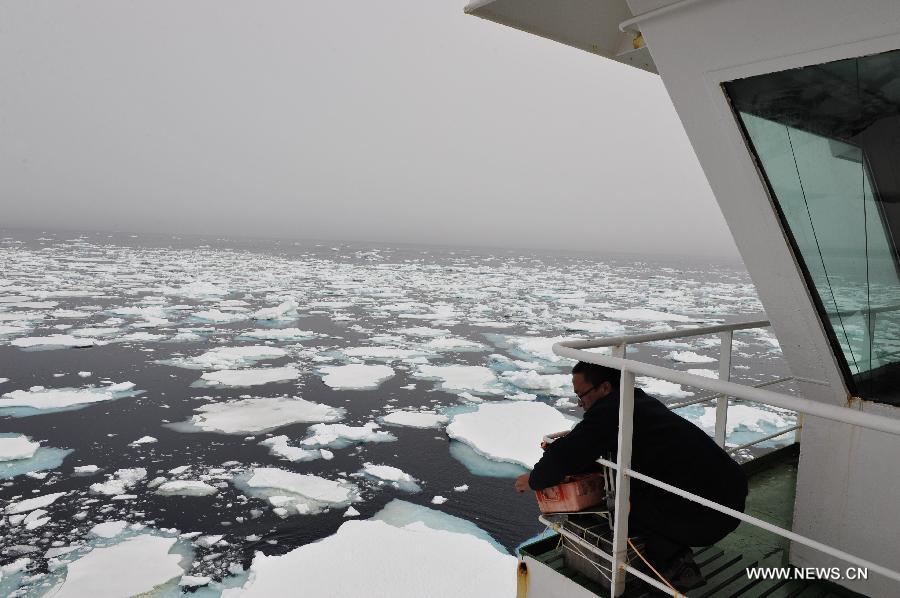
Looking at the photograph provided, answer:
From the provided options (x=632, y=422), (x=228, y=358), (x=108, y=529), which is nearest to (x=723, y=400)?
(x=632, y=422)

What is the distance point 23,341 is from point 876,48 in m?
14.9

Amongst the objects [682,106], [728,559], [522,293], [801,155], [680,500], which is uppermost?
[682,106]

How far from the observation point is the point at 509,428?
7.48m

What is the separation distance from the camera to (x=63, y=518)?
4.75 m

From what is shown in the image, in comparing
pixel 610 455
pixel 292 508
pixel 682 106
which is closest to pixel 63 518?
pixel 292 508

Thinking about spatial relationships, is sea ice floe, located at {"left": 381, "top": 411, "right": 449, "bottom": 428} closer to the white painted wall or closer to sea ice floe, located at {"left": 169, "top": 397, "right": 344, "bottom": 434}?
sea ice floe, located at {"left": 169, "top": 397, "right": 344, "bottom": 434}

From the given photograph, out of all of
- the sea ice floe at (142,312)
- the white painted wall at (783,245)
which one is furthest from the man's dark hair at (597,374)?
the sea ice floe at (142,312)

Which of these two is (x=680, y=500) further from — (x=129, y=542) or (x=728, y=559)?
(x=129, y=542)

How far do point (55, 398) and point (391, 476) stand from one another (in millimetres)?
5695

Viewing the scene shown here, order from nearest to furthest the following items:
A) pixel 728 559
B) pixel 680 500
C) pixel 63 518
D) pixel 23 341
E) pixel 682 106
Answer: pixel 680 500 → pixel 682 106 → pixel 728 559 → pixel 63 518 → pixel 23 341

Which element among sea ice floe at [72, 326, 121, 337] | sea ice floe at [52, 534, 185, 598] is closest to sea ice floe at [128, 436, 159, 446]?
sea ice floe at [52, 534, 185, 598]

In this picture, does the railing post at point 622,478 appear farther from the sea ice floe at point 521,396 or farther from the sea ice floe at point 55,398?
the sea ice floe at point 55,398

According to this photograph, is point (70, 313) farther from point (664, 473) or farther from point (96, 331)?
point (664, 473)

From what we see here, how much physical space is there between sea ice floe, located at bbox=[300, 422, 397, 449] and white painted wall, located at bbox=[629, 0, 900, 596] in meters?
5.46
